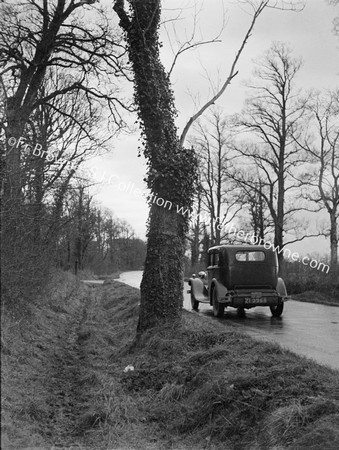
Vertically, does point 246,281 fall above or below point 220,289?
above

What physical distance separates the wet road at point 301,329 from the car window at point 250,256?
1.74 m

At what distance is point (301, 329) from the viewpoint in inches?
499

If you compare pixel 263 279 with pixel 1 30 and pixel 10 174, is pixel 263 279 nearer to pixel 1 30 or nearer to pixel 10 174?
pixel 10 174

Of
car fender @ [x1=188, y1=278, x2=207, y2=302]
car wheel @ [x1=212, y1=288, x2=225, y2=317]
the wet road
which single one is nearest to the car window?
car wheel @ [x1=212, y1=288, x2=225, y2=317]

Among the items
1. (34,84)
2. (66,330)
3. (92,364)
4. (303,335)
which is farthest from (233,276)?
(34,84)

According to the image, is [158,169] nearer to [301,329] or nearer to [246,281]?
[301,329]

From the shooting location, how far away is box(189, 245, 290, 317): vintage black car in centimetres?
1523

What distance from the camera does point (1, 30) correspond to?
16219mm

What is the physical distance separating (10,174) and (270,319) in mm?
8909

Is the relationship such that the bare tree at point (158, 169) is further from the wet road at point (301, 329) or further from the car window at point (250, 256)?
the car window at point (250, 256)

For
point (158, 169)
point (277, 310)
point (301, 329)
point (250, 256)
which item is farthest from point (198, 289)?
point (158, 169)

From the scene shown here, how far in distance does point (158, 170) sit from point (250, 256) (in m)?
6.55

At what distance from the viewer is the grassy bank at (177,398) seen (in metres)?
4.68

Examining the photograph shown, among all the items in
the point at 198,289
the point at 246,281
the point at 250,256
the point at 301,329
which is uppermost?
the point at 250,256
